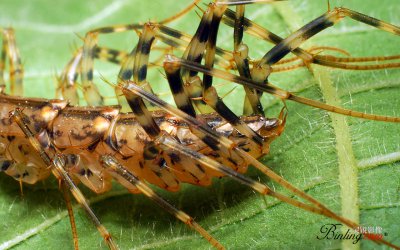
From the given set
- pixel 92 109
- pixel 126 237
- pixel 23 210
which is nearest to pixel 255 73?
pixel 92 109

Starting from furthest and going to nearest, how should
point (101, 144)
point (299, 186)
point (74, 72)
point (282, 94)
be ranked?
point (74, 72) < point (101, 144) < point (299, 186) < point (282, 94)

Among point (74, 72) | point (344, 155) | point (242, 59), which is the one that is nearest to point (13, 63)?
point (74, 72)

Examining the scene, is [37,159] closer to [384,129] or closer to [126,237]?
[126,237]

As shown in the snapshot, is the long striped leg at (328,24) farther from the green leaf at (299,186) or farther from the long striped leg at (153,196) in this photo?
the long striped leg at (153,196)

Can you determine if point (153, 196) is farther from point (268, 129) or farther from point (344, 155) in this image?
point (344, 155)

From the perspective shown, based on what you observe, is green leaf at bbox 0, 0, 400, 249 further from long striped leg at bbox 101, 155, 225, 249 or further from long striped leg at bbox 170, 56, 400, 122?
long striped leg at bbox 170, 56, 400, 122

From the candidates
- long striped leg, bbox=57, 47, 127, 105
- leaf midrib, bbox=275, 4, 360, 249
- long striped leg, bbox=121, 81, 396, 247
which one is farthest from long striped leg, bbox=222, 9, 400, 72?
long striped leg, bbox=57, 47, 127, 105

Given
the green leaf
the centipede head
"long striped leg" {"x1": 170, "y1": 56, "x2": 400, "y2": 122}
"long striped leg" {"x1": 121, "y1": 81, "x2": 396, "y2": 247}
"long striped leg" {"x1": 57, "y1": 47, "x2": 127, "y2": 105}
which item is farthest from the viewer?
"long striped leg" {"x1": 57, "y1": 47, "x2": 127, "y2": 105}

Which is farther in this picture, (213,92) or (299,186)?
(299,186)
